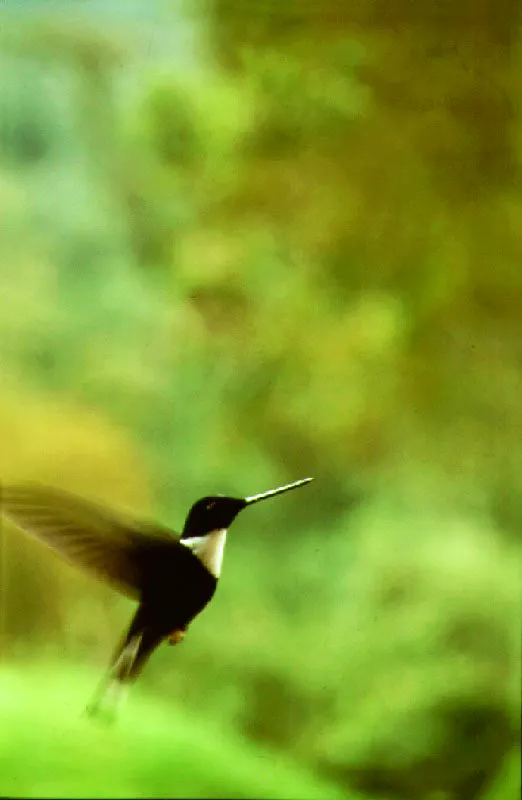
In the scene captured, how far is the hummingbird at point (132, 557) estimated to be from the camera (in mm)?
916

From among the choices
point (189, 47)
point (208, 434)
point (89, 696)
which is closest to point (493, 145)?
point (189, 47)

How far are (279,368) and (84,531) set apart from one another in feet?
0.94

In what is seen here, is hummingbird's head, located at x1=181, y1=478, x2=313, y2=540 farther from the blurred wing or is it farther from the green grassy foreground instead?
the green grassy foreground

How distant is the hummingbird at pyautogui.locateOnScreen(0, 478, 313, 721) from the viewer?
0.92 meters

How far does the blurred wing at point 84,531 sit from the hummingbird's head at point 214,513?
4 cm

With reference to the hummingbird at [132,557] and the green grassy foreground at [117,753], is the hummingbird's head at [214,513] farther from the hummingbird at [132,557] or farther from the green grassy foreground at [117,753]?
the green grassy foreground at [117,753]

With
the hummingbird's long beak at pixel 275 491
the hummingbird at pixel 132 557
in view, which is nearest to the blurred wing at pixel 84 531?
the hummingbird at pixel 132 557

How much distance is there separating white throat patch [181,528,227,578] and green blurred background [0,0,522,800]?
15 mm

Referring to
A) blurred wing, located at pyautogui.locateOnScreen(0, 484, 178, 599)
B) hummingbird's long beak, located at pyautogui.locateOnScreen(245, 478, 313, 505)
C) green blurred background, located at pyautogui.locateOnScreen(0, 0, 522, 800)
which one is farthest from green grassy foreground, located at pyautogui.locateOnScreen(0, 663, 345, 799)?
hummingbird's long beak, located at pyautogui.locateOnScreen(245, 478, 313, 505)

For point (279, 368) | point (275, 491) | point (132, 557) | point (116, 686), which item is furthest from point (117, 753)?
point (279, 368)

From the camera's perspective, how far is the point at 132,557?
3.04 feet

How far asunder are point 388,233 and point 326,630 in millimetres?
465

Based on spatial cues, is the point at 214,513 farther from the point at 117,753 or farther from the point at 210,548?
the point at 117,753

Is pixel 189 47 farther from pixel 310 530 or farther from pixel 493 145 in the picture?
pixel 310 530
